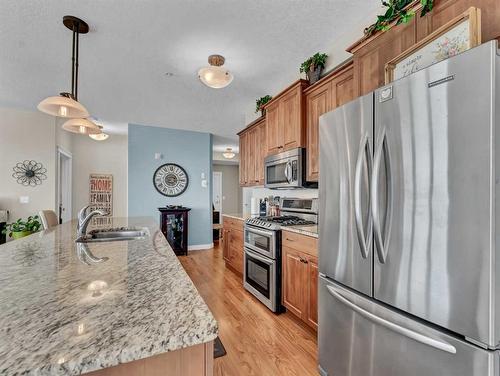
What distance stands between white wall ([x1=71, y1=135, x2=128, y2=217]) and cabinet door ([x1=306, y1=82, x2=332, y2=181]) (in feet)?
17.9

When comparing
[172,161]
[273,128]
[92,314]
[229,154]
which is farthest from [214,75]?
Result: [229,154]

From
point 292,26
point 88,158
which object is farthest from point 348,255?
point 88,158

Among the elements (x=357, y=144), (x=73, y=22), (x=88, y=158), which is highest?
(x=73, y=22)

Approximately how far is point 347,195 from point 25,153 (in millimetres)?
5346

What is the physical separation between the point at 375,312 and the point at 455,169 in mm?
755

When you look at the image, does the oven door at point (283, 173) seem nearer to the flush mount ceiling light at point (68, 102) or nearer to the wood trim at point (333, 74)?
the wood trim at point (333, 74)

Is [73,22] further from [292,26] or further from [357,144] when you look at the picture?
[357,144]

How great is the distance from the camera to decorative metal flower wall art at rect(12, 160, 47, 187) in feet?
14.7

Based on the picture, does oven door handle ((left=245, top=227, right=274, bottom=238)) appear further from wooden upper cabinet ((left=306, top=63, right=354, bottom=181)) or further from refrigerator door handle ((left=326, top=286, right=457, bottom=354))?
refrigerator door handle ((left=326, top=286, right=457, bottom=354))

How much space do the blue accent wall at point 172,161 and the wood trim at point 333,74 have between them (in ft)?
11.9

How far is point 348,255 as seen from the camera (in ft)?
4.81

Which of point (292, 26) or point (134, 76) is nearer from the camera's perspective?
point (292, 26)

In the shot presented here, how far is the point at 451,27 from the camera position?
4.05ft

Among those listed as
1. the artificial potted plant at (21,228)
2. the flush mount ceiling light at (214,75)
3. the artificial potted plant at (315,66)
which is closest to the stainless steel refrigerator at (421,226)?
the artificial potted plant at (315,66)
